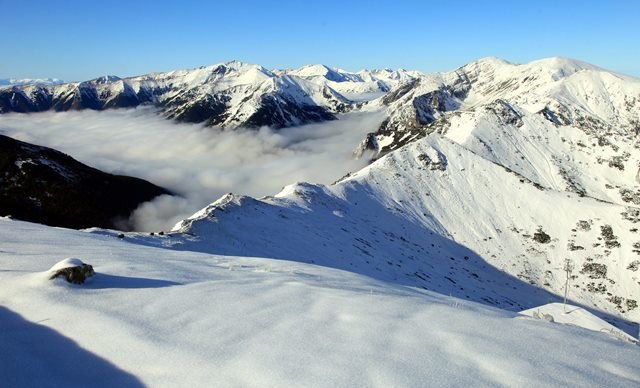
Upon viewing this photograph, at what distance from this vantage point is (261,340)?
27.9 ft

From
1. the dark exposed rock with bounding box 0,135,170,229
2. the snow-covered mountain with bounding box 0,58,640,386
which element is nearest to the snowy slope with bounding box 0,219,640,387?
the snow-covered mountain with bounding box 0,58,640,386

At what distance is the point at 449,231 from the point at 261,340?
293ft

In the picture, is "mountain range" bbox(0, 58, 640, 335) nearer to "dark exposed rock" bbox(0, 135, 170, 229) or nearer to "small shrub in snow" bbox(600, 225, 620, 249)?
"small shrub in snow" bbox(600, 225, 620, 249)

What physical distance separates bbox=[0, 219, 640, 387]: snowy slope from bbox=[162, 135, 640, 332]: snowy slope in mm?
29288

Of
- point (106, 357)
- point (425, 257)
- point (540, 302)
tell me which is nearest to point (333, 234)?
point (425, 257)

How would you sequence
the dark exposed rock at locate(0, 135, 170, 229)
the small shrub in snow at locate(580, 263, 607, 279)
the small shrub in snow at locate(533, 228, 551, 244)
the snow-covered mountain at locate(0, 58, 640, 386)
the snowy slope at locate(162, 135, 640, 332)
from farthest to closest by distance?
the small shrub in snow at locate(533, 228, 551, 244) < the dark exposed rock at locate(0, 135, 170, 229) < the small shrub in snow at locate(580, 263, 607, 279) < the snowy slope at locate(162, 135, 640, 332) < the snow-covered mountain at locate(0, 58, 640, 386)

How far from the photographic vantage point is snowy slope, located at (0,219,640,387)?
7.08 m

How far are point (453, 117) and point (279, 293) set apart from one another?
177 metres

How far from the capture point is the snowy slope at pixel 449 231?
172 ft

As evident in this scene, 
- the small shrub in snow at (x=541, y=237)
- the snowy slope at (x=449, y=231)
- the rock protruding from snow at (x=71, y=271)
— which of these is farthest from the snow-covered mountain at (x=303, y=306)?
the small shrub in snow at (x=541, y=237)

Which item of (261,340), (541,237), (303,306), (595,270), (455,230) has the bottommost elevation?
(595,270)

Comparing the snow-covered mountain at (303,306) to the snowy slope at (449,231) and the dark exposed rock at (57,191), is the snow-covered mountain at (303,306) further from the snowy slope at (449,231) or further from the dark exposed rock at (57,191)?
the dark exposed rock at (57,191)

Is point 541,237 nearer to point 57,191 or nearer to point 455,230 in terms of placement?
point 455,230

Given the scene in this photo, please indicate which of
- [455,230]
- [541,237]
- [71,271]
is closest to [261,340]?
[71,271]
